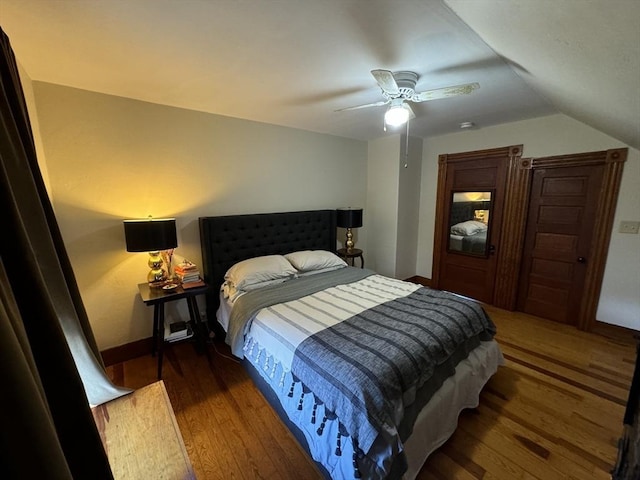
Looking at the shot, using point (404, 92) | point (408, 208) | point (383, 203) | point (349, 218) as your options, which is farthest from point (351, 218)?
point (404, 92)

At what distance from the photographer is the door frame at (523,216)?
2629mm

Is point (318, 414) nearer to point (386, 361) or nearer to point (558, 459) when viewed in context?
point (386, 361)

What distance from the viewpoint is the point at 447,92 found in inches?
69.4

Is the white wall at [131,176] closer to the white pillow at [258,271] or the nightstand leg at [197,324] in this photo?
the nightstand leg at [197,324]

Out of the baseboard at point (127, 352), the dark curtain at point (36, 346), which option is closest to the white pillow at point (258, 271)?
the baseboard at point (127, 352)

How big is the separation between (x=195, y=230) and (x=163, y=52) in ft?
5.10

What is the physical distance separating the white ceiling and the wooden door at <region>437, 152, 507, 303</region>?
1.14m

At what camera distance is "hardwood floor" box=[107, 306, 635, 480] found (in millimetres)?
1510

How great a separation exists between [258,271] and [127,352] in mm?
1399

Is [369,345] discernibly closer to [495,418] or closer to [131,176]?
[495,418]

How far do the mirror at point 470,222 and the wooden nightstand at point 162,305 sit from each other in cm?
335

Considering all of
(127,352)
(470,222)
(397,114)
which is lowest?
(127,352)

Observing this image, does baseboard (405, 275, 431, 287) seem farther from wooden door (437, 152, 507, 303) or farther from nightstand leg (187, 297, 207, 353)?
nightstand leg (187, 297, 207, 353)

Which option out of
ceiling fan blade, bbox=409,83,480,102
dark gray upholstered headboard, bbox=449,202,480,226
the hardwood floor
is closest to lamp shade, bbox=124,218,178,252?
the hardwood floor
